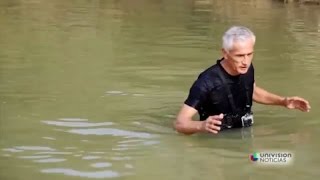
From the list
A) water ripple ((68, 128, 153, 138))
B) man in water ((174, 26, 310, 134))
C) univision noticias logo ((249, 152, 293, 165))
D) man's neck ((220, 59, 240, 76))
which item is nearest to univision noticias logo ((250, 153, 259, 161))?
univision noticias logo ((249, 152, 293, 165))

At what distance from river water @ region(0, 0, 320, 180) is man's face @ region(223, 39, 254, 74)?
0.71m

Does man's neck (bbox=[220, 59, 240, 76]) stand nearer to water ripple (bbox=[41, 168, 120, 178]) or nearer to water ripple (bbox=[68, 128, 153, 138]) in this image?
water ripple (bbox=[68, 128, 153, 138])

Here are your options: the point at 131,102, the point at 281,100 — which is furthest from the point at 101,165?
the point at 131,102

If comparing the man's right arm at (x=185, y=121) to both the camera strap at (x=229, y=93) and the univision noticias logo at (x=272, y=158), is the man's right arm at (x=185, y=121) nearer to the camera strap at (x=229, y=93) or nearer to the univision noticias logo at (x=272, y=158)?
the camera strap at (x=229, y=93)

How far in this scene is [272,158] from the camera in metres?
5.36

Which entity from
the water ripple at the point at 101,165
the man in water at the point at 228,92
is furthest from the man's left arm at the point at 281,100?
the water ripple at the point at 101,165

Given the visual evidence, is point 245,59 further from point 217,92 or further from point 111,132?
point 111,132

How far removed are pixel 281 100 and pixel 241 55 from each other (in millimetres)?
912

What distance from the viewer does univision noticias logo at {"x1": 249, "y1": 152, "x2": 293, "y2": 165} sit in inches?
206

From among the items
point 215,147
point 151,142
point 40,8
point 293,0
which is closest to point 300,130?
point 215,147

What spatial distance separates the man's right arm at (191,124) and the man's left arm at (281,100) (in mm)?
936

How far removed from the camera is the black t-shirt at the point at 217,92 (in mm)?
5730

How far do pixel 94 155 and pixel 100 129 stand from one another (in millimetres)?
909

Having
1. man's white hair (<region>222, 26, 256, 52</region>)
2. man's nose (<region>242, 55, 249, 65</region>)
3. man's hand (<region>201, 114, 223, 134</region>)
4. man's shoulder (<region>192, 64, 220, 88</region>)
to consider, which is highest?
man's white hair (<region>222, 26, 256, 52</region>)
